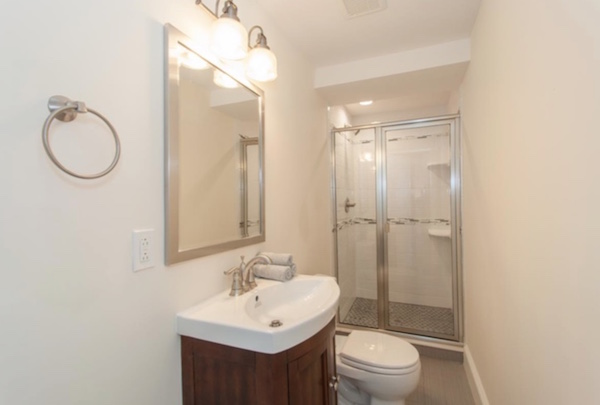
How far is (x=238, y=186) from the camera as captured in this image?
4.77 ft

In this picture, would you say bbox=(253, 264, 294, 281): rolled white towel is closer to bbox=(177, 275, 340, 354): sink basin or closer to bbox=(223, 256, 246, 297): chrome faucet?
bbox=(177, 275, 340, 354): sink basin

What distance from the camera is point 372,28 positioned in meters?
1.86

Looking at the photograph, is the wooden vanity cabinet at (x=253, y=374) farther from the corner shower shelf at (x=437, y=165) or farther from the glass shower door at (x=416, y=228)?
the corner shower shelf at (x=437, y=165)

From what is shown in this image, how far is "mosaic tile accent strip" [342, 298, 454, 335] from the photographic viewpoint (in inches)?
103

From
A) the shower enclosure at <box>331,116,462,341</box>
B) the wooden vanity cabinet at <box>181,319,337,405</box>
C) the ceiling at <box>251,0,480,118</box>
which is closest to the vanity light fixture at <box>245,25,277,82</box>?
the ceiling at <box>251,0,480,118</box>

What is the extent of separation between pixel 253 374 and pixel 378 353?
3.21 ft

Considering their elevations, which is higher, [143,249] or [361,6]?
[361,6]

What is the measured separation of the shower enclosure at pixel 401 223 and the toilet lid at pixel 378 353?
3.25 ft

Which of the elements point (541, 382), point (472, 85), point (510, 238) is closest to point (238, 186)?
point (510, 238)

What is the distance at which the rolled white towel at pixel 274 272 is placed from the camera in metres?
1.40

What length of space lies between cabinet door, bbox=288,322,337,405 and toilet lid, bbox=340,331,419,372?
39 cm

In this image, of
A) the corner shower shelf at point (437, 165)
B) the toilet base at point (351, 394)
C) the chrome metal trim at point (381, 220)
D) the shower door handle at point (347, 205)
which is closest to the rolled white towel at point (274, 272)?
the toilet base at point (351, 394)

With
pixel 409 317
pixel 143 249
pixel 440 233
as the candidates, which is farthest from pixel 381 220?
pixel 143 249

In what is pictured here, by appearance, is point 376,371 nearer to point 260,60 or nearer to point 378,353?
point 378,353
